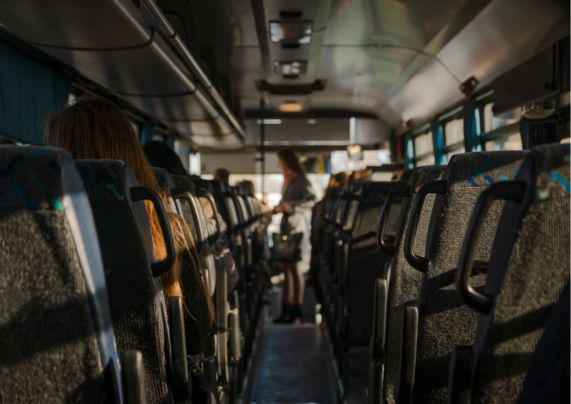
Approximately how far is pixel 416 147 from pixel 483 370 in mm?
11675

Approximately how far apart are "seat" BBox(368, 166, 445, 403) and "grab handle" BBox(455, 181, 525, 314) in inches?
35.8

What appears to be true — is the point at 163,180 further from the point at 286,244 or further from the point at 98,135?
the point at 286,244

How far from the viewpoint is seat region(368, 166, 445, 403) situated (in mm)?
2465

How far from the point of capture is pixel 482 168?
1931mm

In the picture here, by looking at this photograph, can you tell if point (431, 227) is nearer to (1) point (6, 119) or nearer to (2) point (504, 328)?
(2) point (504, 328)

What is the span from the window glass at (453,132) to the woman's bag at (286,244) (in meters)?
3.31

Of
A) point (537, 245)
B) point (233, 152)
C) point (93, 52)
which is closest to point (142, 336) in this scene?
point (537, 245)

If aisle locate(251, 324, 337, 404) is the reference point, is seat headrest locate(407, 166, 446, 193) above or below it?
above

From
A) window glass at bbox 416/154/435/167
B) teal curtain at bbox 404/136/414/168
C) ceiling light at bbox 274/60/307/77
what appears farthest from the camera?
teal curtain at bbox 404/136/414/168

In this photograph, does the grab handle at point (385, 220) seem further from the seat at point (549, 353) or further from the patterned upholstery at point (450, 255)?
the seat at point (549, 353)

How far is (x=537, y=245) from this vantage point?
1.24 meters

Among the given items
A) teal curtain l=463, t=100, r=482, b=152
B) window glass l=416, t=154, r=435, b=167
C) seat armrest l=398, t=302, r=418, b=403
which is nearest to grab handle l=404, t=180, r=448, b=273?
seat armrest l=398, t=302, r=418, b=403

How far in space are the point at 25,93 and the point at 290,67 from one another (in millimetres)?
3896

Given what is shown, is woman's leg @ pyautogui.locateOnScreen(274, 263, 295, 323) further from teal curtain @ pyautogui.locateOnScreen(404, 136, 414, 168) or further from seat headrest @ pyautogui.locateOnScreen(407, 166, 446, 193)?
teal curtain @ pyautogui.locateOnScreen(404, 136, 414, 168)
